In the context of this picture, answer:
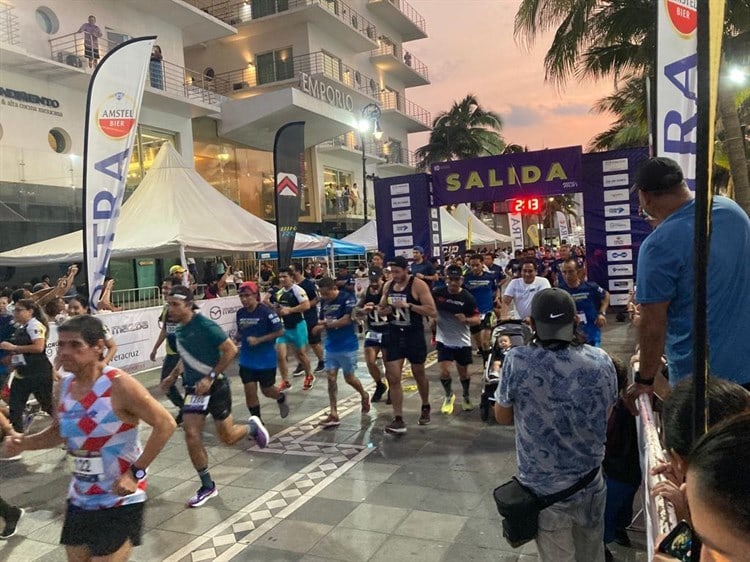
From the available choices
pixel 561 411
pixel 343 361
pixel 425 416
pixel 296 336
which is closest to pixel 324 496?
pixel 425 416

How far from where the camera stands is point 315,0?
29.6 meters

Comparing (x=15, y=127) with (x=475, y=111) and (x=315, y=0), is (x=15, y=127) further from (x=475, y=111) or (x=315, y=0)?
(x=475, y=111)

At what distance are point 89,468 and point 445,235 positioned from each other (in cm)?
2309

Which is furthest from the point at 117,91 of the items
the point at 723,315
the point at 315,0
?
the point at 315,0

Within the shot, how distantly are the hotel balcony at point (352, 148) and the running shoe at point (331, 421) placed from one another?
24203 mm

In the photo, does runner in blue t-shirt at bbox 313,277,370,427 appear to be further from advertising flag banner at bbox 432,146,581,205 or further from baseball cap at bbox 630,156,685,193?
advertising flag banner at bbox 432,146,581,205

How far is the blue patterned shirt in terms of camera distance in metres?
2.74

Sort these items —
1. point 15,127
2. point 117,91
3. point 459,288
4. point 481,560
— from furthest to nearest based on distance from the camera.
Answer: point 15,127 → point 117,91 → point 459,288 → point 481,560

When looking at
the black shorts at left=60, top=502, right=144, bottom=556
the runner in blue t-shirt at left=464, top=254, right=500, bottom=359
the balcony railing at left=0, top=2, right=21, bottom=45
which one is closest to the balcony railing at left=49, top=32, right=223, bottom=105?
the balcony railing at left=0, top=2, right=21, bottom=45

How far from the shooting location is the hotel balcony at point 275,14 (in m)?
29.6

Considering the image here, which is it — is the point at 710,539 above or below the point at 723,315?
below

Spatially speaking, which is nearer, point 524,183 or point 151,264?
point 524,183

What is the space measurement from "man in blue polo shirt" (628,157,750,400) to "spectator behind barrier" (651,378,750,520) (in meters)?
0.59

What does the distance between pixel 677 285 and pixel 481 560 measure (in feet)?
8.23
